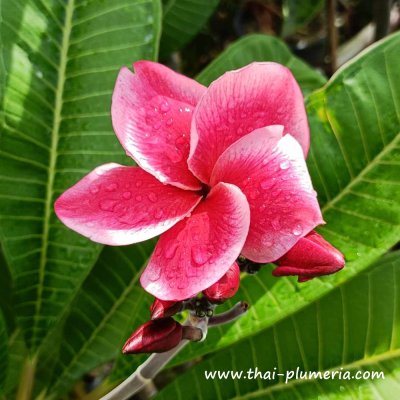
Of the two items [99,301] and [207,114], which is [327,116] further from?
[99,301]

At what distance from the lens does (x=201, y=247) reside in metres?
0.49

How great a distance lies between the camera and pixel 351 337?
853 millimetres

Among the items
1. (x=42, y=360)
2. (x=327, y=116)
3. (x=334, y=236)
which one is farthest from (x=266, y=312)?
(x=42, y=360)

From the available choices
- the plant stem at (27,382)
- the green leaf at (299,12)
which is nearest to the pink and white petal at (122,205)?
the plant stem at (27,382)

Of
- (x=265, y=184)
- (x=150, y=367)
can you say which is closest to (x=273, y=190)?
(x=265, y=184)

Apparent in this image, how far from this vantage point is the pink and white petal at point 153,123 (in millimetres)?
531

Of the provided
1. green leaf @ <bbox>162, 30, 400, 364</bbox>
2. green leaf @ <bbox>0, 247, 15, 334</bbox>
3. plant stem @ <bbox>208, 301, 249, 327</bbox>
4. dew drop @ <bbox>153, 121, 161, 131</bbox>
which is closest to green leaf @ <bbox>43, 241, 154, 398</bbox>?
green leaf @ <bbox>0, 247, 15, 334</bbox>

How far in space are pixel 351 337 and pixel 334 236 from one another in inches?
7.1

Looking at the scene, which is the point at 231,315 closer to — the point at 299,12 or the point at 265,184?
the point at 265,184

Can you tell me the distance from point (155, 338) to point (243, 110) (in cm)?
23

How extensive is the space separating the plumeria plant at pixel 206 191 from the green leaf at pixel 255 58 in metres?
0.46

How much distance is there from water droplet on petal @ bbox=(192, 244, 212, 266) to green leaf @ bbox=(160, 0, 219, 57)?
35.8 inches

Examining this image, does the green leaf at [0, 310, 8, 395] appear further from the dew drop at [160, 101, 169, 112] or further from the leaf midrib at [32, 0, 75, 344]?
the dew drop at [160, 101, 169, 112]

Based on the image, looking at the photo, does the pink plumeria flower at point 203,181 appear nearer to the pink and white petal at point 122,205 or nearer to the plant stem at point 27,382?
the pink and white petal at point 122,205
